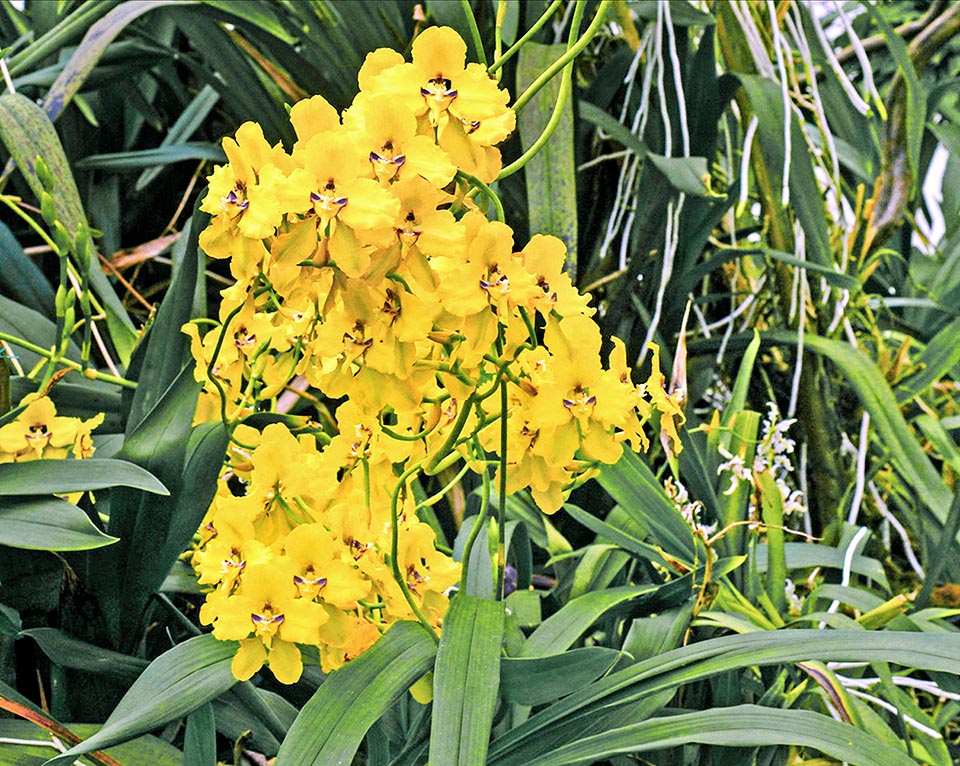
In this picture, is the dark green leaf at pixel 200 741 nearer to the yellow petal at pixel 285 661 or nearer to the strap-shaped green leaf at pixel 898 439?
the yellow petal at pixel 285 661

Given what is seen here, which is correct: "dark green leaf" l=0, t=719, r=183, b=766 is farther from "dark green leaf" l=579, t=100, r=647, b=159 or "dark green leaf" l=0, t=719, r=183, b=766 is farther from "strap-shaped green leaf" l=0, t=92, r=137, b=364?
"dark green leaf" l=579, t=100, r=647, b=159

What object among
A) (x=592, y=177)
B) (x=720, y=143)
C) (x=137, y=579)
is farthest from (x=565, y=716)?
(x=720, y=143)

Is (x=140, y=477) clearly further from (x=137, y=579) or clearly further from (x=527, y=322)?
(x=527, y=322)

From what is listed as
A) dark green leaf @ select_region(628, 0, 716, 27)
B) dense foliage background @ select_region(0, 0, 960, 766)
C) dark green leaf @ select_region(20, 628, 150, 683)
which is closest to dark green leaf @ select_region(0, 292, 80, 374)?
dense foliage background @ select_region(0, 0, 960, 766)

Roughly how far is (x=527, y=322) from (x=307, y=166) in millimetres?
103

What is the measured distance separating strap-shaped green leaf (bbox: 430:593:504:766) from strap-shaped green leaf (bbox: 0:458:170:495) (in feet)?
0.55

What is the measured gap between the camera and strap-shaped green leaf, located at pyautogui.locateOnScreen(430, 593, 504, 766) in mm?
375

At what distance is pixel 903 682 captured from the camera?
597mm

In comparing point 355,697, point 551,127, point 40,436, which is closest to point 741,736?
point 355,697

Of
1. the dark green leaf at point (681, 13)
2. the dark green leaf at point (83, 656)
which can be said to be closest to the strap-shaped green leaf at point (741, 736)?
the dark green leaf at point (83, 656)

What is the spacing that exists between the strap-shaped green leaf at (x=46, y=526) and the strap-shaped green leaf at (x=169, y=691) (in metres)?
0.07

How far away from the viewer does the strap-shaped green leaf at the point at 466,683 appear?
375 millimetres

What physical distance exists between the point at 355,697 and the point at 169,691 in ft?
0.26

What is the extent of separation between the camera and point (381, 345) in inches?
14.1
